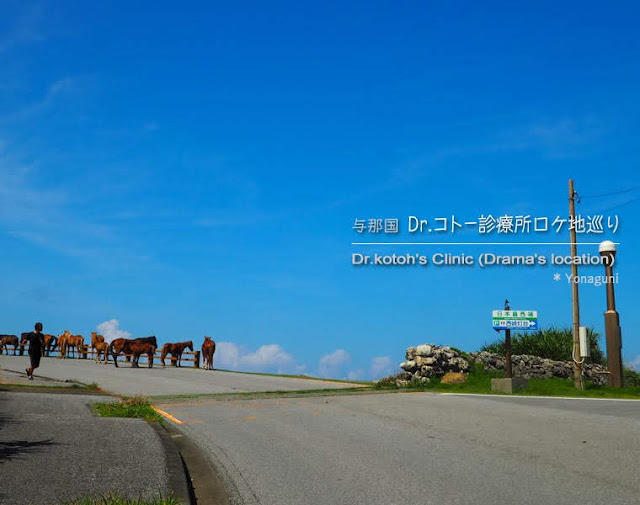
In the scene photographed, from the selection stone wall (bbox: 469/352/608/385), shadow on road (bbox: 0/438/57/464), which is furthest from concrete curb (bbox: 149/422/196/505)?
stone wall (bbox: 469/352/608/385)

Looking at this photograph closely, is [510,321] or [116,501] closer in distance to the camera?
[116,501]

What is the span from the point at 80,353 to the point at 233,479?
52.2 m

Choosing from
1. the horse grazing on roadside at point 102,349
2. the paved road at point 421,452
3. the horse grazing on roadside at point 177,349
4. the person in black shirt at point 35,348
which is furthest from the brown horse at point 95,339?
the paved road at point 421,452

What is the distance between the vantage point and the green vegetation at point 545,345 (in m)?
35.8

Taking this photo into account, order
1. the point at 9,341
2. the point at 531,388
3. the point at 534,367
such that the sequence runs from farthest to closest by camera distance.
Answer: the point at 9,341, the point at 534,367, the point at 531,388

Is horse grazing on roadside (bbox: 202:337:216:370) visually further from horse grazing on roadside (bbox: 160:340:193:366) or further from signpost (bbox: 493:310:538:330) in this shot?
signpost (bbox: 493:310:538:330)

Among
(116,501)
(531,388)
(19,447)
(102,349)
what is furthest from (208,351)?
(116,501)

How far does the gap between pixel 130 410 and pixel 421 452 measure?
747cm

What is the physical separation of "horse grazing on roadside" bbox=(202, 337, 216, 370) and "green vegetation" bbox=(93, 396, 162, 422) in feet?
92.1

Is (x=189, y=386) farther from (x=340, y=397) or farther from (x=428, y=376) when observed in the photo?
(x=428, y=376)

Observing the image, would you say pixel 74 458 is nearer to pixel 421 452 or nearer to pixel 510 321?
pixel 421 452

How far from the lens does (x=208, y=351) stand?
44406 mm

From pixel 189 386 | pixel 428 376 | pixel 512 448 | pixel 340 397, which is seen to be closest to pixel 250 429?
pixel 512 448

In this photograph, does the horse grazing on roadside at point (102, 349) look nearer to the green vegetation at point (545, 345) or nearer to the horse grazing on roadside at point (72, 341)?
the horse grazing on roadside at point (72, 341)
